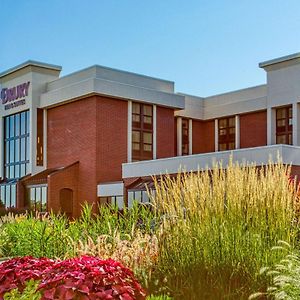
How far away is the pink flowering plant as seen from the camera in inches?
171

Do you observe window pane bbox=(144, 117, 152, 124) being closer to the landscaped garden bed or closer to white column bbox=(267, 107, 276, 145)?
white column bbox=(267, 107, 276, 145)

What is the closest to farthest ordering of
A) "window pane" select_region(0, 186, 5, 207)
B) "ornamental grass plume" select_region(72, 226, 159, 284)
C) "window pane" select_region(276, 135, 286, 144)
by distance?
"ornamental grass plume" select_region(72, 226, 159, 284), "window pane" select_region(276, 135, 286, 144), "window pane" select_region(0, 186, 5, 207)

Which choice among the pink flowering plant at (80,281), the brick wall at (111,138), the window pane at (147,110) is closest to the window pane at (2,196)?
the brick wall at (111,138)

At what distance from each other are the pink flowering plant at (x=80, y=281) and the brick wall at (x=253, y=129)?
30.3 m

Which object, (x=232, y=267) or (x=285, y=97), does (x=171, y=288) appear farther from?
(x=285, y=97)

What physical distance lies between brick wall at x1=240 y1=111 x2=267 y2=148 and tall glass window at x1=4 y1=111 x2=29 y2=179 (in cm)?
1284

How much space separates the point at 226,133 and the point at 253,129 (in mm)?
2386

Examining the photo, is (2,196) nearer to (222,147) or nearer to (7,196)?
(7,196)

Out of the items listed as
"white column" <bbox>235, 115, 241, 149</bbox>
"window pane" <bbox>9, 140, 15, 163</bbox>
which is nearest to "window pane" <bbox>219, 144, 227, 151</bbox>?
"white column" <bbox>235, 115, 241, 149</bbox>

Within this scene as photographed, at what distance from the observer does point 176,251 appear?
21.4ft

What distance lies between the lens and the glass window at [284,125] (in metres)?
32.6

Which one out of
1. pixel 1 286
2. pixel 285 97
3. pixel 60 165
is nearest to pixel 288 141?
pixel 285 97

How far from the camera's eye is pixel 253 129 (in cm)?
3547

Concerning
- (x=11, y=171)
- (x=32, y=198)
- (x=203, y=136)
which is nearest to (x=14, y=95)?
(x=11, y=171)
